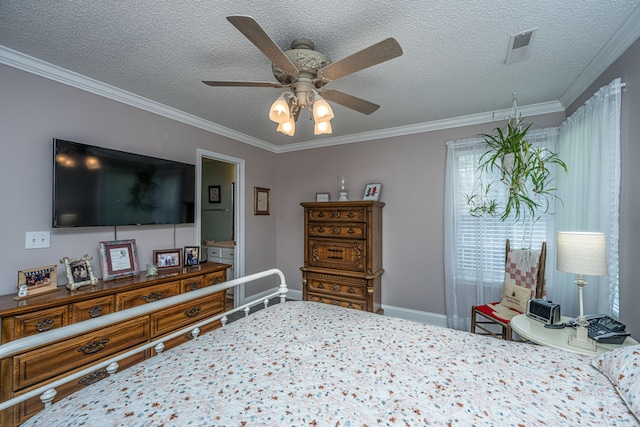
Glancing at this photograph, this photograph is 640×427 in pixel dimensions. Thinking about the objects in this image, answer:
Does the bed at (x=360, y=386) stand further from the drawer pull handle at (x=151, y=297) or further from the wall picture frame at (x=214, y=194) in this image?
the wall picture frame at (x=214, y=194)

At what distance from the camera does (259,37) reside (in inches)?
46.9

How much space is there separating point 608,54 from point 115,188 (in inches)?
150

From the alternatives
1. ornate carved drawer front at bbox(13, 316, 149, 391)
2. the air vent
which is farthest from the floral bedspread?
the air vent

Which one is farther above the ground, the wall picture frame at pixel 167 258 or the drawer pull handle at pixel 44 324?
the wall picture frame at pixel 167 258

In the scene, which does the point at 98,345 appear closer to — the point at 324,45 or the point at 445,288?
the point at 324,45

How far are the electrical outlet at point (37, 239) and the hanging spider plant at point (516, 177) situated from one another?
3568mm

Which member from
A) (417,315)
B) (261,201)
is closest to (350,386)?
(417,315)

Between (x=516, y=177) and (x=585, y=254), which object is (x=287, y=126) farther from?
(x=516, y=177)

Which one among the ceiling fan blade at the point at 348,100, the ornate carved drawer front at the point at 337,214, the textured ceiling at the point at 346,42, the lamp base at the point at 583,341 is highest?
the textured ceiling at the point at 346,42

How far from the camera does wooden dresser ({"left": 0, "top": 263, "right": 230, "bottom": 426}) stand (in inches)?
63.9

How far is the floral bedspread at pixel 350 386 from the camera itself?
34.4 inches

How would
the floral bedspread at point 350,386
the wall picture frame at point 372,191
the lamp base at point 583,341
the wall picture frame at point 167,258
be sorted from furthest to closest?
the wall picture frame at point 372,191
the wall picture frame at point 167,258
the lamp base at point 583,341
the floral bedspread at point 350,386

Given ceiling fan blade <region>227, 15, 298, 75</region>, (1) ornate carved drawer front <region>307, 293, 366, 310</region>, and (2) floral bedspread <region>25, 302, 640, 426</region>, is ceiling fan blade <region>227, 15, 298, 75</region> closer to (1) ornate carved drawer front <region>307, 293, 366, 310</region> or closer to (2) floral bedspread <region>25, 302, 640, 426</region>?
(2) floral bedspread <region>25, 302, 640, 426</region>

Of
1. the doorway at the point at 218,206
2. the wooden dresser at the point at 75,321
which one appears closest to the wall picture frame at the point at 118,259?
the wooden dresser at the point at 75,321
